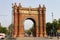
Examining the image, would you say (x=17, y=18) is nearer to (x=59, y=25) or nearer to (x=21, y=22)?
(x=21, y=22)

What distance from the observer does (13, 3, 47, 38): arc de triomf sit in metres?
61.1

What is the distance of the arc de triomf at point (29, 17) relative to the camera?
6109 centimetres

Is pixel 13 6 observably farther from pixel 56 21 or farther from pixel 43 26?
pixel 56 21

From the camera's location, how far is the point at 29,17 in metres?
61.2

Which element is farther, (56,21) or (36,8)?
(56,21)

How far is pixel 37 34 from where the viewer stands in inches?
2441

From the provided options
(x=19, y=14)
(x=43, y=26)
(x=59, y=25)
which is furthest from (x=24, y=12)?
(x=59, y=25)

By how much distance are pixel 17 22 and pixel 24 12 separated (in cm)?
374

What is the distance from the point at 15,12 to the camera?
6191 centimetres

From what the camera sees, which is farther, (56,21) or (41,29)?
(56,21)

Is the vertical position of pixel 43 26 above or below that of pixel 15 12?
below

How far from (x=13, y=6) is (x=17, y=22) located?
517cm

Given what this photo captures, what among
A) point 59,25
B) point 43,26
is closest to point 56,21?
point 59,25

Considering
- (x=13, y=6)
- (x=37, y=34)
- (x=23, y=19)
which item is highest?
(x=13, y=6)
